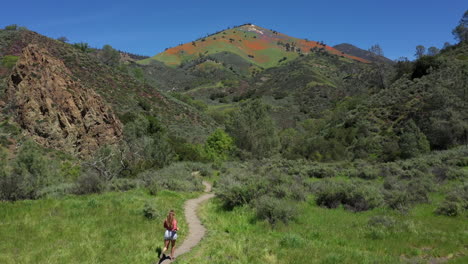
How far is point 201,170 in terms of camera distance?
32.8 metres

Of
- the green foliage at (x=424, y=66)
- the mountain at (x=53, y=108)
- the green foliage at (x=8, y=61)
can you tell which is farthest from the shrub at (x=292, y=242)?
the green foliage at (x=424, y=66)

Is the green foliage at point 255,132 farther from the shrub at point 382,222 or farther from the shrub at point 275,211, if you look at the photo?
the shrub at point 382,222

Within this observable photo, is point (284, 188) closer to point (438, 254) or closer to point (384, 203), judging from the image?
point (384, 203)

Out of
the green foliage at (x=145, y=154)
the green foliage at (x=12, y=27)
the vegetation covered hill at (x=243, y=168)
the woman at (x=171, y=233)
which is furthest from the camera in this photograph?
the green foliage at (x=12, y=27)

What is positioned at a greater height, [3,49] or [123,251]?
[3,49]

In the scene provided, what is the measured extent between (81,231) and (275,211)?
682cm

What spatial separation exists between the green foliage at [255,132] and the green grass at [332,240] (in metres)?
33.1

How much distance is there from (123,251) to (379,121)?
48084mm

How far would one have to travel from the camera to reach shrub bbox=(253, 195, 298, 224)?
486 inches

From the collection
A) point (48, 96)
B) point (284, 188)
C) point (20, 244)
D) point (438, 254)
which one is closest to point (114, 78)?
point (48, 96)

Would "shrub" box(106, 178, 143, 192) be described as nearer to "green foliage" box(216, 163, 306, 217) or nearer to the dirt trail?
the dirt trail

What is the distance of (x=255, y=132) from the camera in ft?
156

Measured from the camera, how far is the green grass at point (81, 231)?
334 inches

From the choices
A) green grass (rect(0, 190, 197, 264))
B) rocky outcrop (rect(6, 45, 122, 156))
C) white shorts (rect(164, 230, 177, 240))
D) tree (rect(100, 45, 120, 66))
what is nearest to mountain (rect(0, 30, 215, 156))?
rocky outcrop (rect(6, 45, 122, 156))
